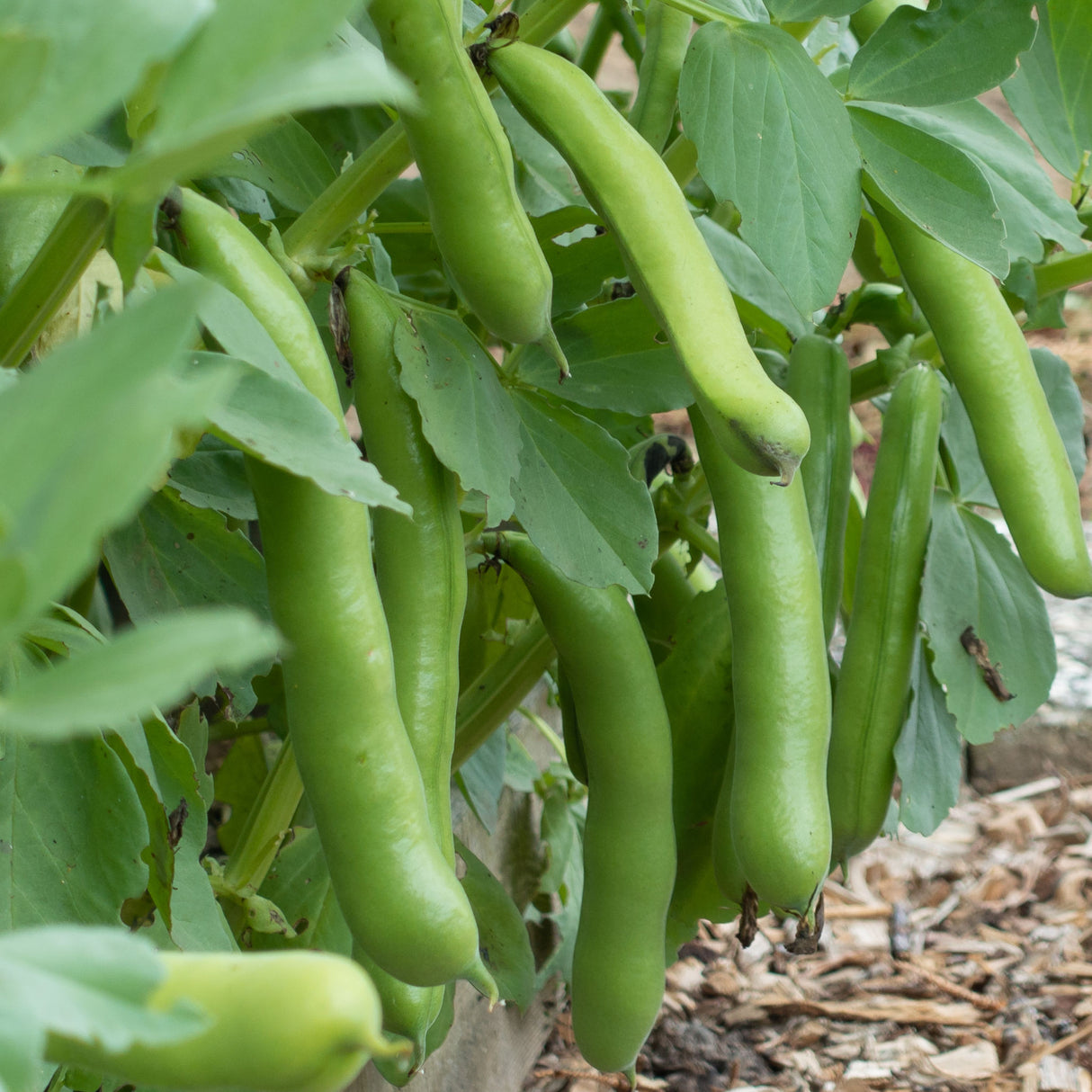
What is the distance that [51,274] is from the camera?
49 centimetres

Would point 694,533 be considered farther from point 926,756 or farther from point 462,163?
point 462,163

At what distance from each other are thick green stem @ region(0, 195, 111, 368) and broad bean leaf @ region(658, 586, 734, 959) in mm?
563

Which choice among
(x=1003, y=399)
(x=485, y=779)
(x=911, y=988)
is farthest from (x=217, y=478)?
(x=911, y=988)

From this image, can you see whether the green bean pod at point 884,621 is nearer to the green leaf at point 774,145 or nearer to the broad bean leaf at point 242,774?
the green leaf at point 774,145

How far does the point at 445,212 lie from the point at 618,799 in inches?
Result: 16.3

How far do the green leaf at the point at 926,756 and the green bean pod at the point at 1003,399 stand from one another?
Answer: 173 mm

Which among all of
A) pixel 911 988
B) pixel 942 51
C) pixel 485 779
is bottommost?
pixel 911 988

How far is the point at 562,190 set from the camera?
3.25 feet

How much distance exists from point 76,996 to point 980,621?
85 centimetres

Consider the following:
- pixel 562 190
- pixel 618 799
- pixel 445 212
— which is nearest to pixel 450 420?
pixel 445 212

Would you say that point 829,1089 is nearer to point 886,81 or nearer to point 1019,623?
point 1019,623

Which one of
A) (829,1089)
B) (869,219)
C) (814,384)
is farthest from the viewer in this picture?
(829,1089)

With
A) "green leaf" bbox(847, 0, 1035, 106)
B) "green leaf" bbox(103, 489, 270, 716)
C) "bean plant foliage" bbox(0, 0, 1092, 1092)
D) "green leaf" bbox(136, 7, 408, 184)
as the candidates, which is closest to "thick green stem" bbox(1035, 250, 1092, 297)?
"bean plant foliage" bbox(0, 0, 1092, 1092)

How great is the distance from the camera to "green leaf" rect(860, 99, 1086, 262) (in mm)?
782
